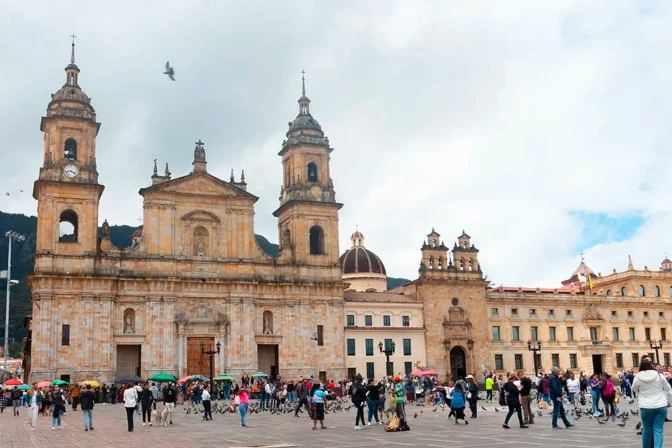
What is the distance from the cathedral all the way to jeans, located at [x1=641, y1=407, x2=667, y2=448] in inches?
1609

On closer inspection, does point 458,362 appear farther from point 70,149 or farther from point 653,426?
point 653,426

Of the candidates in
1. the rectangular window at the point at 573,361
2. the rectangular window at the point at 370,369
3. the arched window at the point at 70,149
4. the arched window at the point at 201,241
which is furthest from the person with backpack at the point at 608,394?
the rectangular window at the point at 573,361

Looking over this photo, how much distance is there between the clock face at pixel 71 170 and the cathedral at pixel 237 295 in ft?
0.23

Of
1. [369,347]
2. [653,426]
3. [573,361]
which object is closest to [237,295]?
→ [369,347]

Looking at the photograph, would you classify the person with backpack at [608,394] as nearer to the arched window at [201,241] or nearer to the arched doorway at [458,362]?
the arched window at [201,241]

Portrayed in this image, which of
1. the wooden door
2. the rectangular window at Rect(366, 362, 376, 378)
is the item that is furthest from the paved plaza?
the rectangular window at Rect(366, 362, 376, 378)

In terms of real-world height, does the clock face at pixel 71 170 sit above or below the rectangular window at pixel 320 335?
above

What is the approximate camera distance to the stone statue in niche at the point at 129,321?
5262 cm

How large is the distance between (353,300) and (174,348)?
15.4m

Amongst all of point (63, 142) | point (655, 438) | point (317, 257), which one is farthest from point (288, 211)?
point (655, 438)

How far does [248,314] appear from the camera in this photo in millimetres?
55781

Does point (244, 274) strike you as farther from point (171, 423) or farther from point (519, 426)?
point (519, 426)

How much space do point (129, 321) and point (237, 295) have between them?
7822mm

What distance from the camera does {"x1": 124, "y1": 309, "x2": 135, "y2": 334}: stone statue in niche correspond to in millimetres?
52625
